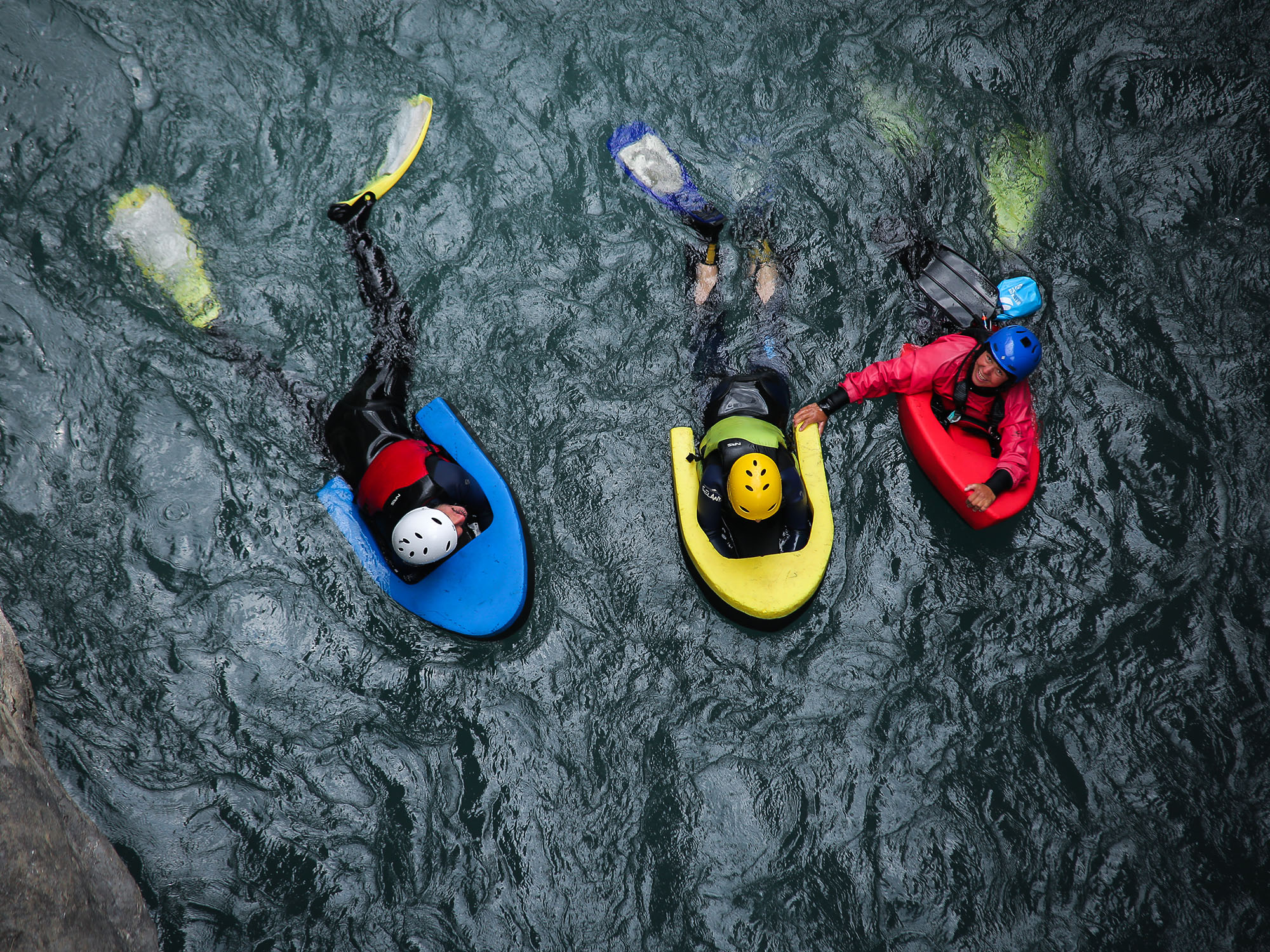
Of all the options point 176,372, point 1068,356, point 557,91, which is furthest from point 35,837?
point 1068,356

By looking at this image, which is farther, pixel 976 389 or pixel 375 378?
pixel 375 378

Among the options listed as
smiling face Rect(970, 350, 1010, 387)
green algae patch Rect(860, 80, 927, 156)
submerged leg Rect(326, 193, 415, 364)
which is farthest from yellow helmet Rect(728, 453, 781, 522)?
green algae patch Rect(860, 80, 927, 156)

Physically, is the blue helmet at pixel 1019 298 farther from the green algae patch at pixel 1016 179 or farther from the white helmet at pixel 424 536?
the white helmet at pixel 424 536

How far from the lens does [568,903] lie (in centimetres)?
397

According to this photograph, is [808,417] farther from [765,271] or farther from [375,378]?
[375,378]

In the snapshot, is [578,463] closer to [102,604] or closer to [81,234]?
[102,604]

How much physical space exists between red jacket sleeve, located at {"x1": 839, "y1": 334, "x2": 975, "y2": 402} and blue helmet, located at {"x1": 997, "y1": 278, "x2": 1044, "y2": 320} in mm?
449

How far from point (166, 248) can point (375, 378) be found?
5.94ft

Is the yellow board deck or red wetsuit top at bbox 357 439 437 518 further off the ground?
red wetsuit top at bbox 357 439 437 518

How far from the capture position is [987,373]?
4.34 metres


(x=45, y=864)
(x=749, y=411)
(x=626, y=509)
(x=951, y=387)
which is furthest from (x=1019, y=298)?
(x=45, y=864)

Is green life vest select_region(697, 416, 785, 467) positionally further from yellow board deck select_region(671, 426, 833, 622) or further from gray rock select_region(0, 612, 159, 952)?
gray rock select_region(0, 612, 159, 952)

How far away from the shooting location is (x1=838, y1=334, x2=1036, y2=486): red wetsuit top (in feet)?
14.6

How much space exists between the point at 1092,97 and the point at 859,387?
3306 mm
